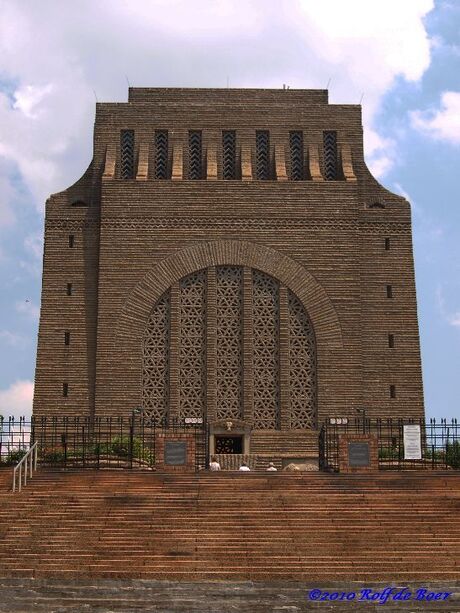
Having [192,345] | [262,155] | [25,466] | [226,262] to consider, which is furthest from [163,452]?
[262,155]

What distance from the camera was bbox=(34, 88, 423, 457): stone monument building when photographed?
35.2 metres

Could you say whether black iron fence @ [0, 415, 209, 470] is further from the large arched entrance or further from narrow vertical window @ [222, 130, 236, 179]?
narrow vertical window @ [222, 130, 236, 179]

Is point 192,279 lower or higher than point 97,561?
higher

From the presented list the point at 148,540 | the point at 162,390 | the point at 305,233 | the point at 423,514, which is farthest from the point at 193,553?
the point at 305,233

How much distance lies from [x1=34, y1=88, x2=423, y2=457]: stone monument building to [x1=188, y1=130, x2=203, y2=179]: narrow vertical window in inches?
2.6

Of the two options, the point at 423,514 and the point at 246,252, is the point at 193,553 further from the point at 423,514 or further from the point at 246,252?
the point at 246,252

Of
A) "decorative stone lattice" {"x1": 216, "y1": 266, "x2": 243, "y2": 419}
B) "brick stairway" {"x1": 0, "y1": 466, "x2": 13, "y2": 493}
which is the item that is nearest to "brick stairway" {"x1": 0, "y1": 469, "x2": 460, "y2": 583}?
"brick stairway" {"x1": 0, "y1": 466, "x2": 13, "y2": 493}

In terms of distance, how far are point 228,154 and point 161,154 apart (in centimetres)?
260

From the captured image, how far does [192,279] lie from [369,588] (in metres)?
21.5

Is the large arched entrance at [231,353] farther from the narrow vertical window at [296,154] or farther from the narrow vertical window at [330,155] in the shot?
the narrow vertical window at [330,155]

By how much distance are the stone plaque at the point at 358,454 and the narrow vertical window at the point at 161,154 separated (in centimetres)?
1650

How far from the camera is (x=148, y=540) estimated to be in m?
17.9

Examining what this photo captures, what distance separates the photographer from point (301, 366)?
117 feet

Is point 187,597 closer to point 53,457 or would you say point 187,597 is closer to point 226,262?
point 53,457
